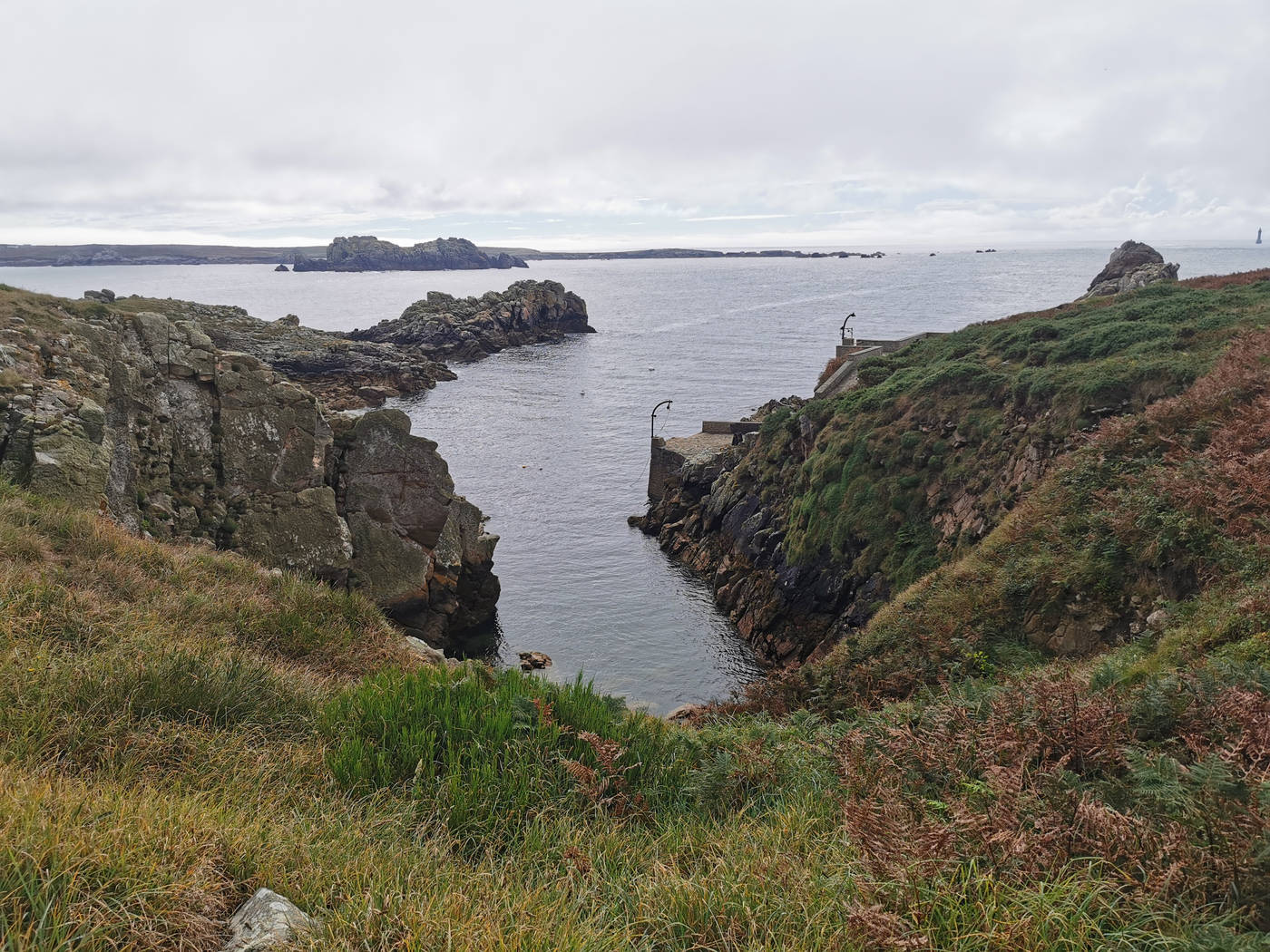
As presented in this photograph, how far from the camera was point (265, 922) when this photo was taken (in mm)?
3402

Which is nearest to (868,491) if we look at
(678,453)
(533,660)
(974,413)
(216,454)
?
(974,413)

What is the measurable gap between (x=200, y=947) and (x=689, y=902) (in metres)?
2.19

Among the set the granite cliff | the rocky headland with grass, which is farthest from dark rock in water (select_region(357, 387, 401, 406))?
the rocky headland with grass

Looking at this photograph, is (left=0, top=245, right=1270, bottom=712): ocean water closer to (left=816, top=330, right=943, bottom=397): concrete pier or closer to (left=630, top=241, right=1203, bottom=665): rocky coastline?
(left=630, top=241, right=1203, bottom=665): rocky coastline

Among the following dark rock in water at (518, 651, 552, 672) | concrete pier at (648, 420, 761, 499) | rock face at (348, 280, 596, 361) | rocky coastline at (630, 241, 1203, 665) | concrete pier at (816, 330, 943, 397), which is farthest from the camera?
rock face at (348, 280, 596, 361)

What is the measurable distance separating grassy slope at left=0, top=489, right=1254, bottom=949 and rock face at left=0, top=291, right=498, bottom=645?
6.33m

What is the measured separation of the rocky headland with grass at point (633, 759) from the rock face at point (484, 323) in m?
Result: 81.7

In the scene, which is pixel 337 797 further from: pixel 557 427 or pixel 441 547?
pixel 557 427

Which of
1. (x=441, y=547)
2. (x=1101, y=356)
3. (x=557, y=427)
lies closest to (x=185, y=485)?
(x=441, y=547)

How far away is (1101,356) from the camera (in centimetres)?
2466

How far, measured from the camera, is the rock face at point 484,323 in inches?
3748

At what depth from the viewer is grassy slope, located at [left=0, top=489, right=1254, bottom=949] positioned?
333 cm

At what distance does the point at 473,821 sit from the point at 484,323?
101 m

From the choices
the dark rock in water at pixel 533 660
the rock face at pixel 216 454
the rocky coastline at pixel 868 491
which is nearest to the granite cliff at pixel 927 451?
the rocky coastline at pixel 868 491
